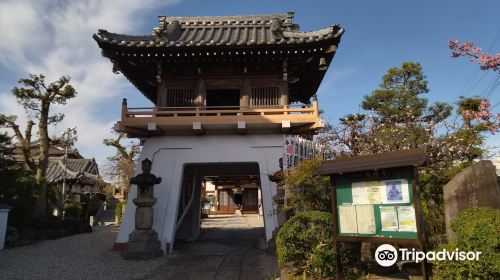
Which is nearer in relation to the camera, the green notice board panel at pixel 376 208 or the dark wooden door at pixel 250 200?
the green notice board panel at pixel 376 208

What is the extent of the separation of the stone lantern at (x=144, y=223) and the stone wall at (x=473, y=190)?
8.91 m

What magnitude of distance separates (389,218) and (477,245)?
1.24 metres

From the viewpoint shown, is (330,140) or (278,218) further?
(330,140)

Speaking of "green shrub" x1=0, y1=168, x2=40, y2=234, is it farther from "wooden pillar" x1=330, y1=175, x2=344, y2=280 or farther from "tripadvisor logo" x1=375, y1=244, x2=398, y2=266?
"tripadvisor logo" x1=375, y1=244, x2=398, y2=266

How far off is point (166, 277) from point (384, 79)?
2699cm

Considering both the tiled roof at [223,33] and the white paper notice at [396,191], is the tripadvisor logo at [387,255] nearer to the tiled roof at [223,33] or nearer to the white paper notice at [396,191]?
the white paper notice at [396,191]

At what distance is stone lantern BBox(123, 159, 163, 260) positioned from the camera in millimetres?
11258

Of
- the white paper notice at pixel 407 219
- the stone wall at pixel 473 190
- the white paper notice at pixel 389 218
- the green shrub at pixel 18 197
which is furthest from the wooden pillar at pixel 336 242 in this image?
the green shrub at pixel 18 197

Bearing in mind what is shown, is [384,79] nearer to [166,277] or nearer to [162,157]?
[162,157]

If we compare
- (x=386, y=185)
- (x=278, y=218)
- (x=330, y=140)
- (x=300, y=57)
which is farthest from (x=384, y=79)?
(x=386, y=185)

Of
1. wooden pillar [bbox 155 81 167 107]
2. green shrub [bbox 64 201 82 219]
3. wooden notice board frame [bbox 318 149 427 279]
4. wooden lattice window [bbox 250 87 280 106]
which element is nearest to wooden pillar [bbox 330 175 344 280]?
wooden notice board frame [bbox 318 149 427 279]

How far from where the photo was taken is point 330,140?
634 inches

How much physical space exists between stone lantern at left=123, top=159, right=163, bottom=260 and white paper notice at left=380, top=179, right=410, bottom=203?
27.1 ft

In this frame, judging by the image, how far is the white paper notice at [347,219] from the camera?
Answer: 245 inches
